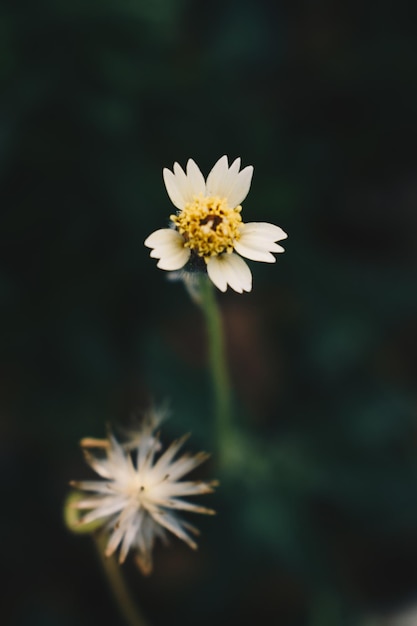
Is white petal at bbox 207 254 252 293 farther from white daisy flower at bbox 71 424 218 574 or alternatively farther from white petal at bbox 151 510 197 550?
white petal at bbox 151 510 197 550

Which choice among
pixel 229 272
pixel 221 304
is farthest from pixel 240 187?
pixel 221 304

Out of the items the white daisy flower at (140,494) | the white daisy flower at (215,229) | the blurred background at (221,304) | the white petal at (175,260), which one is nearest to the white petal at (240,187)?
the white daisy flower at (215,229)

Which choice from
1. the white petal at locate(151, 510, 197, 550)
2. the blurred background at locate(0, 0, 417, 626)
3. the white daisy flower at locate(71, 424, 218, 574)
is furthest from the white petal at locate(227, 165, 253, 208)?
the blurred background at locate(0, 0, 417, 626)

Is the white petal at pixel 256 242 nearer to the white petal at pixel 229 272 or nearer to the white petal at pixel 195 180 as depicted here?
the white petal at pixel 229 272

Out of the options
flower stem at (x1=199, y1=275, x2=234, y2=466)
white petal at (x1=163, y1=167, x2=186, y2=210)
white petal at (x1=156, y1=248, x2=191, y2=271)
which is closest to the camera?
white petal at (x1=156, y1=248, x2=191, y2=271)

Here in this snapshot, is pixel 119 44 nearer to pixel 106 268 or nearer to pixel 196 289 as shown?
pixel 106 268

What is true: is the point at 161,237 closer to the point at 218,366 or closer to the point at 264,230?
the point at 264,230

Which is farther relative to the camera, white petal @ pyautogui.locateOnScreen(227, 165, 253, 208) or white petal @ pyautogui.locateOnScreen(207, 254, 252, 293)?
white petal @ pyautogui.locateOnScreen(227, 165, 253, 208)

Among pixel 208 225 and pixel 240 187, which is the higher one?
pixel 240 187
